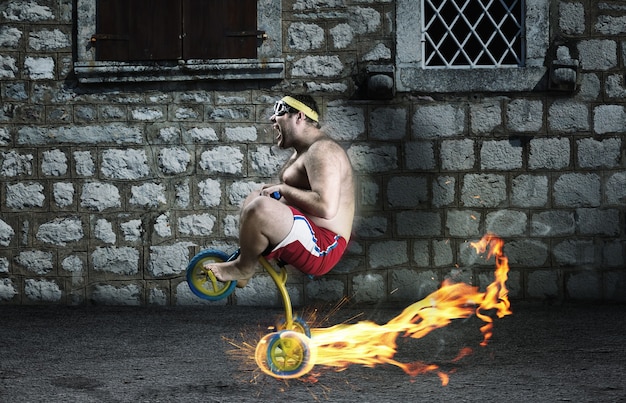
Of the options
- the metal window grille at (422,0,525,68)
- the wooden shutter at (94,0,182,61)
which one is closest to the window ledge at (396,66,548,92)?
the metal window grille at (422,0,525,68)

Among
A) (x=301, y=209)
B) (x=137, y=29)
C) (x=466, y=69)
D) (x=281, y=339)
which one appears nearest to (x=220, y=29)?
(x=137, y=29)

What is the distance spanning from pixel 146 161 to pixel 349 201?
3247 mm

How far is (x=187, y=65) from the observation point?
6.66m

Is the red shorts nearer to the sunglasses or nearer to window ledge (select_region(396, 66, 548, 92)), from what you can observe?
the sunglasses

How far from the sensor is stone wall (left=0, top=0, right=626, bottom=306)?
→ 6598 millimetres

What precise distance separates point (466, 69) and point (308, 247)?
347 cm

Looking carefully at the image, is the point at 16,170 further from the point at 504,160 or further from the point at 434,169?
the point at 504,160

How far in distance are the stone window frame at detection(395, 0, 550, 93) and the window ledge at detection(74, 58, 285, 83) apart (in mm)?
1040

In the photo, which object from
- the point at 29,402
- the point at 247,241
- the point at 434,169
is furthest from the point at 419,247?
the point at 29,402

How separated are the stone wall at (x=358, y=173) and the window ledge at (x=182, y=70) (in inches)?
3.1

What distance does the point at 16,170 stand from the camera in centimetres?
681

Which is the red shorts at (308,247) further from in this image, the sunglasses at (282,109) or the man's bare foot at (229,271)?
the sunglasses at (282,109)

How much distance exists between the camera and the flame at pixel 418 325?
457 centimetres

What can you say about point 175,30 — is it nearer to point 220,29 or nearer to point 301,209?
point 220,29
